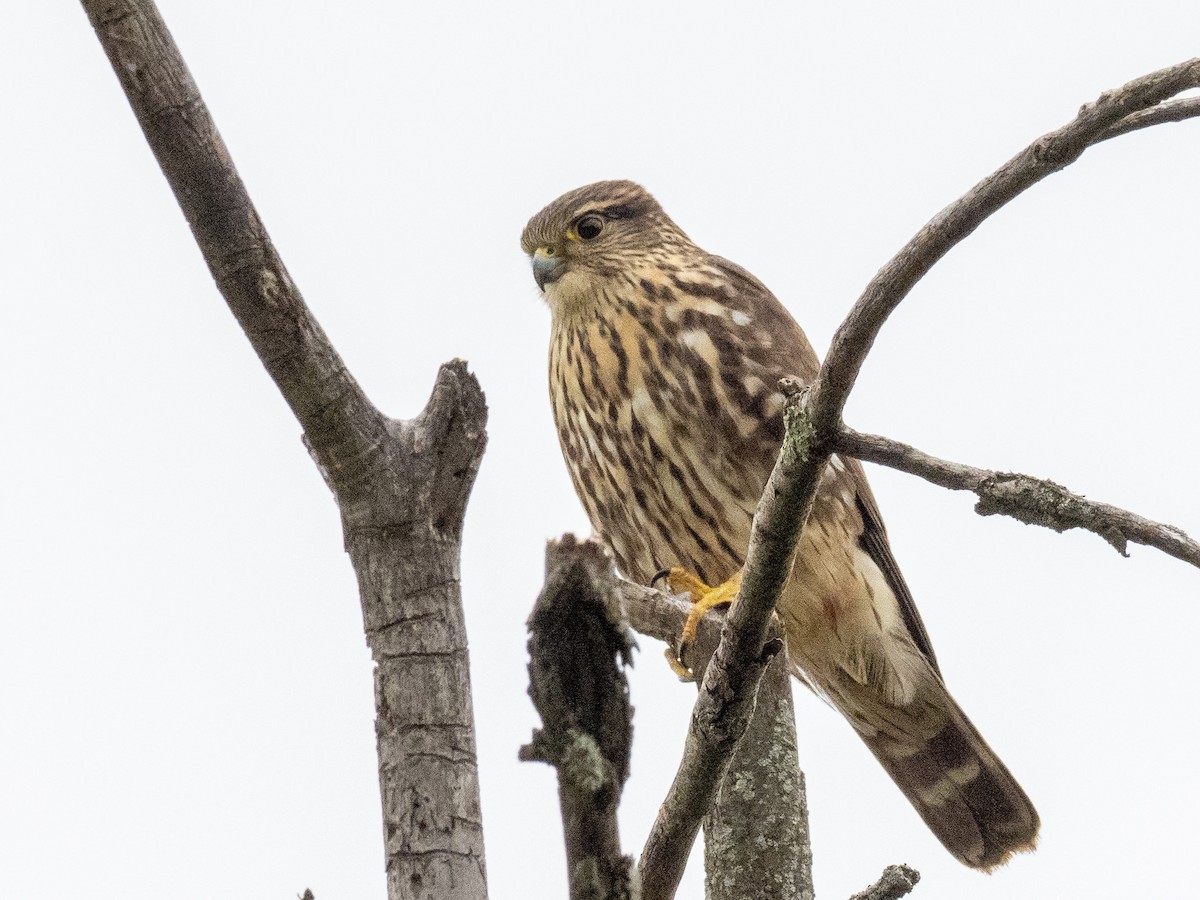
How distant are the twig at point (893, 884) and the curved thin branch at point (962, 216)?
0.92 meters

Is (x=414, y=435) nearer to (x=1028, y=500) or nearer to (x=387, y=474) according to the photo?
(x=387, y=474)

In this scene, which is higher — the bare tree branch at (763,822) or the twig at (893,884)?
the bare tree branch at (763,822)

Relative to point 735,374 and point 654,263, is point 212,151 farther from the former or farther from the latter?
point 654,263

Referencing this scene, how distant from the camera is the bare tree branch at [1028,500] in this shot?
1933 millimetres

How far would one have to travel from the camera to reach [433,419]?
2047 millimetres

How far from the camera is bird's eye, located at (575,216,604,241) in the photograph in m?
4.54

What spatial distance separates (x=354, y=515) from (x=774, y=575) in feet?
2.20

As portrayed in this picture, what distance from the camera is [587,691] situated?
1402 mm

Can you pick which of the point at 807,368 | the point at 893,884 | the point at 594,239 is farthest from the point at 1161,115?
the point at 594,239

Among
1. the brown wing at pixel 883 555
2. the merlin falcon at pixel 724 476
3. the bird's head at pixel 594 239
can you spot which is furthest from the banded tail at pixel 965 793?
the bird's head at pixel 594 239

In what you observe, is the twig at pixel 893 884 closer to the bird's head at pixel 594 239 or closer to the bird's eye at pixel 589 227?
the bird's head at pixel 594 239

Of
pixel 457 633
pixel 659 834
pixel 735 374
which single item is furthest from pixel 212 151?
pixel 735 374

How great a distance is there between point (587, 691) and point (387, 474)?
70 centimetres

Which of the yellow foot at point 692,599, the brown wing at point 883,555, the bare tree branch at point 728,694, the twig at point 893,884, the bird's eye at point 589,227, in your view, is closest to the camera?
the bare tree branch at point 728,694
